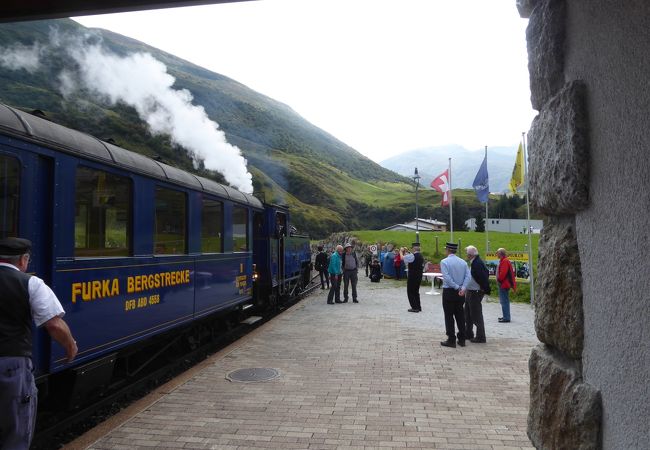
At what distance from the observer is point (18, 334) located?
3152 millimetres

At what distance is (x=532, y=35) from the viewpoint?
7.59 feet

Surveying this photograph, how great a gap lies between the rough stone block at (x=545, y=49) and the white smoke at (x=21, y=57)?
137048 mm

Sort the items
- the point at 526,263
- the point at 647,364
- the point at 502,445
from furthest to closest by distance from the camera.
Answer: the point at 526,263, the point at 502,445, the point at 647,364

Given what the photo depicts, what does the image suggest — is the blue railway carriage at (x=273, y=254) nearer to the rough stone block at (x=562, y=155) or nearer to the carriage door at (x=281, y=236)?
the carriage door at (x=281, y=236)

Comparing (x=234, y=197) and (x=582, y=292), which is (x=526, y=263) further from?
(x=582, y=292)

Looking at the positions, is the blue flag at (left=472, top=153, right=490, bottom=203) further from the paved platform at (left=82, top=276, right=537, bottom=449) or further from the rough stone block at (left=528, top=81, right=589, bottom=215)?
the rough stone block at (left=528, top=81, right=589, bottom=215)

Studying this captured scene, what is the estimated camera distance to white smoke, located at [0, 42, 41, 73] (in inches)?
4552

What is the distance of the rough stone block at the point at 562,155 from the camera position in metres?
1.88

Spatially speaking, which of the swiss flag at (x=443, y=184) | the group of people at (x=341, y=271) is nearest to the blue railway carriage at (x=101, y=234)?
the group of people at (x=341, y=271)

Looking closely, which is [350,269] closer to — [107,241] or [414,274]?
[414,274]

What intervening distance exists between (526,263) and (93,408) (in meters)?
14.4

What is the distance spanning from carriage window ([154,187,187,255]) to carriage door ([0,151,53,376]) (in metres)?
1.96

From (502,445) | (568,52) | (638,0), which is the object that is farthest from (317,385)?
(638,0)

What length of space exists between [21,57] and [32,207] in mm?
140582
